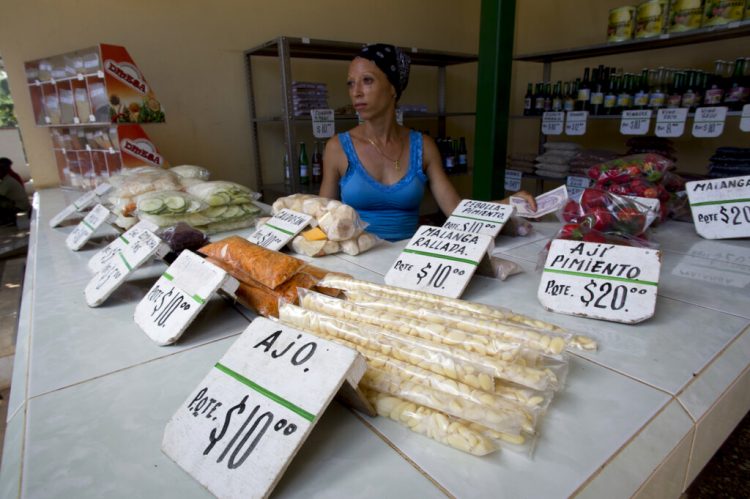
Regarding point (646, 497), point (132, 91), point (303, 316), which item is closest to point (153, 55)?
point (132, 91)

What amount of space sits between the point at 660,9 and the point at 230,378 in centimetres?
306

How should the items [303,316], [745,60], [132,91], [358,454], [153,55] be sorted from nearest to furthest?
[358,454]
[303,316]
[132,91]
[745,60]
[153,55]

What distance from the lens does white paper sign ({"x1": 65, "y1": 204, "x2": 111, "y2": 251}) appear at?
1.19 meters

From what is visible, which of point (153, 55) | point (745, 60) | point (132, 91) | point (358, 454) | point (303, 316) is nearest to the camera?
point (358, 454)

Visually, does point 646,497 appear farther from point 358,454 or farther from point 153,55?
point 153,55

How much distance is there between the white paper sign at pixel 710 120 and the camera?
230 centimetres

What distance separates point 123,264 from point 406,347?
2.11ft

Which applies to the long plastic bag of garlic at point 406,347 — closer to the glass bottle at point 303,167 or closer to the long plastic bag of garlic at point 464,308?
the long plastic bag of garlic at point 464,308

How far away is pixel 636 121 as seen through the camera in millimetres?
2699

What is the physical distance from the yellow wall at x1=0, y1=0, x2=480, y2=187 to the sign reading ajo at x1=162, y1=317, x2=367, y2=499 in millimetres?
2746

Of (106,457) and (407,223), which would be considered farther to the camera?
(407,223)

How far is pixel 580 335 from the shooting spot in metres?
0.65

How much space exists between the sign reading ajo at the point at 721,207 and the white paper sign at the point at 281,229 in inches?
41.7

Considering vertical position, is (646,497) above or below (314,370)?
below
